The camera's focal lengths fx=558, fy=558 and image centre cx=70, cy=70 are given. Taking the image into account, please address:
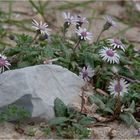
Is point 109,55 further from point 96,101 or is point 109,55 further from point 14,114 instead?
point 14,114

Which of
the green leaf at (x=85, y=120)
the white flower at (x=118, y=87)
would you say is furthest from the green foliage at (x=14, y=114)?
the white flower at (x=118, y=87)

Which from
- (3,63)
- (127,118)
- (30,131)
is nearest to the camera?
(30,131)

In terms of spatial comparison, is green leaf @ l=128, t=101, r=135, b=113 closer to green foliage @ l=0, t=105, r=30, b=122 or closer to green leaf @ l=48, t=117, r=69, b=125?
green leaf @ l=48, t=117, r=69, b=125

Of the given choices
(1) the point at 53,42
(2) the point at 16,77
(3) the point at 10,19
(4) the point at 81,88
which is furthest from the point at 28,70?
(3) the point at 10,19

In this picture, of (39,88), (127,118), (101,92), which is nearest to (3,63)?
(39,88)

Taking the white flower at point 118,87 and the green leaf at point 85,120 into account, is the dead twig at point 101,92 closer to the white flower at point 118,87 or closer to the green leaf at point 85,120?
the white flower at point 118,87

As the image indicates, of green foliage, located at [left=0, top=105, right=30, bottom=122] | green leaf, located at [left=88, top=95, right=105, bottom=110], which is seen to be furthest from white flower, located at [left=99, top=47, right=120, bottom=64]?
green foliage, located at [left=0, top=105, right=30, bottom=122]
